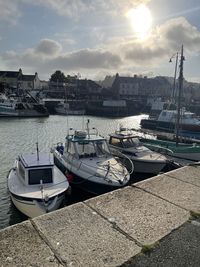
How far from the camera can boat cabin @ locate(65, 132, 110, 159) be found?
49.7ft

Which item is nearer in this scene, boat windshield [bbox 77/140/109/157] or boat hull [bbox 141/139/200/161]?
boat windshield [bbox 77/140/109/157]

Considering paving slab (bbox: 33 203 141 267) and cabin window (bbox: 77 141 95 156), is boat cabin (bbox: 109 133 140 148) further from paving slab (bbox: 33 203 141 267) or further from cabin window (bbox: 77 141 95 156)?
paving slab (bbox: 33 203 141 267)

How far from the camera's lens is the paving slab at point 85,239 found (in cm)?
346

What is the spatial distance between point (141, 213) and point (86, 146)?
1083 cm

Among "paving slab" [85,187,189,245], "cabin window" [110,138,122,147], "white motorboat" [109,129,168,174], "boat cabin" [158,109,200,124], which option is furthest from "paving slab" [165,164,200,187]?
"boat cabin" [158,109,200,124]

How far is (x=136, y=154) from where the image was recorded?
1755cm

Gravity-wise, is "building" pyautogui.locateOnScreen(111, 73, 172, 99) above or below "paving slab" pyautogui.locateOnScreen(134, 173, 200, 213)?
above

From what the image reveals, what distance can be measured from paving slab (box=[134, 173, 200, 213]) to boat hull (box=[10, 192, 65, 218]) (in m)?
5.75

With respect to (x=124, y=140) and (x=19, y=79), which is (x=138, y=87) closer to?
(x=19, y=79)

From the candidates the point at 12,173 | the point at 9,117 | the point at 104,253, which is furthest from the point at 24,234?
the point at 9,117

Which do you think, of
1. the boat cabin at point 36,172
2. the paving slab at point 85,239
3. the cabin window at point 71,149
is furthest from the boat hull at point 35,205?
the paving slab at point 85,239

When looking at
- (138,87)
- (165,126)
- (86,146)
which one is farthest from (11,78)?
(86,146)

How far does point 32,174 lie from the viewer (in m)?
12.1

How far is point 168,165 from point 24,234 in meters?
15.4
